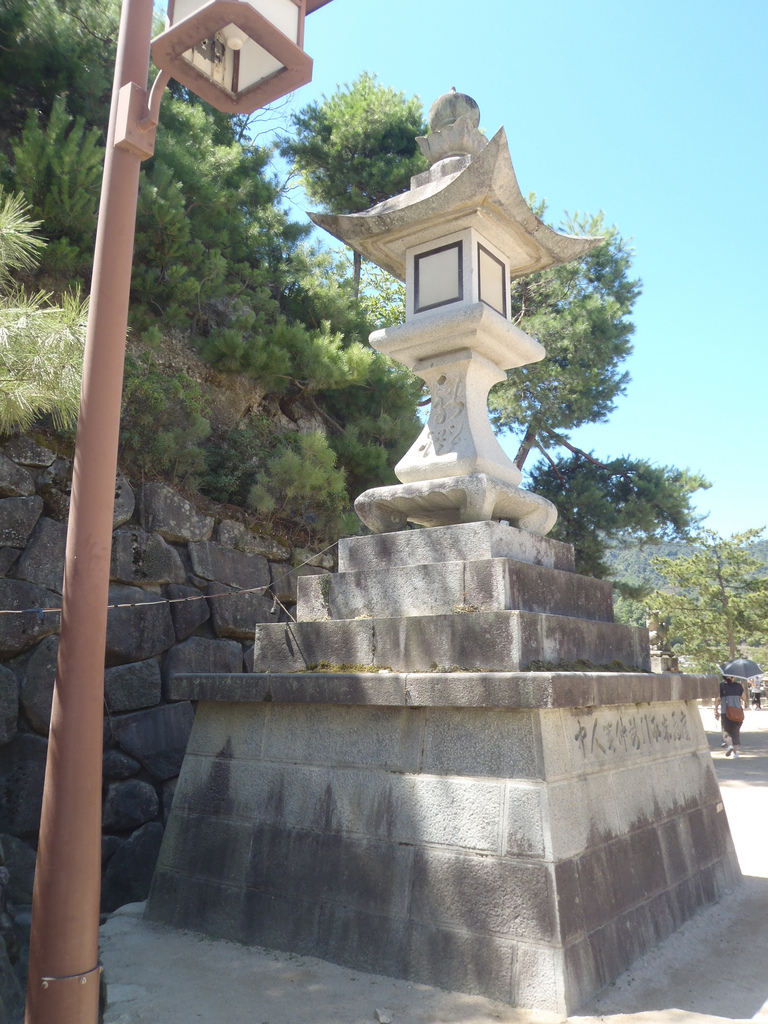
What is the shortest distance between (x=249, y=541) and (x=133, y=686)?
70.1 inches

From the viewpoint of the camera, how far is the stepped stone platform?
114 inches

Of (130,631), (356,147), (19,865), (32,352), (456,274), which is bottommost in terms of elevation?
(19,865)

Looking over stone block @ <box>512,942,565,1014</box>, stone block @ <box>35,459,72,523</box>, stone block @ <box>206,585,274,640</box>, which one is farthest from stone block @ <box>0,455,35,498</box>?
stone block @ <box>512,942,565,1014</box>

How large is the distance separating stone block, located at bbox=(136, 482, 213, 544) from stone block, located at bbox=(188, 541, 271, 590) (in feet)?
0.35

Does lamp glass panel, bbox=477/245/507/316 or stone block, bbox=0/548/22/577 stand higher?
lamp glass panel, bbox=477/245/507/316

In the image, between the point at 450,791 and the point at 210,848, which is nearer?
the point at 450,791

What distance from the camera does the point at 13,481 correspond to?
17.2 ft

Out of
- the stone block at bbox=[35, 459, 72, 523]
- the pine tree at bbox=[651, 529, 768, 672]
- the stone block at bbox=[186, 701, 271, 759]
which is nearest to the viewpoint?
the stone block at bbox=[186, 701, 271, 759]

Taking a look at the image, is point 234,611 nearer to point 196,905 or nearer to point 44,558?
point 44,558

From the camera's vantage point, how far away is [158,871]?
3900mm

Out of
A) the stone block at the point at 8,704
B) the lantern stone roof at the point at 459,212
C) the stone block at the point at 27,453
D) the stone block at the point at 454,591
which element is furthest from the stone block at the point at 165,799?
the lantern stone roof at the point at 459,212

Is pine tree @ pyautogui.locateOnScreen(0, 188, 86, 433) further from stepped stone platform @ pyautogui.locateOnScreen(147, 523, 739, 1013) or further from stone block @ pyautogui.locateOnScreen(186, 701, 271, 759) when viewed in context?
stone block @ pyautogui.locateOnScreen(186, 701, 271, 759)

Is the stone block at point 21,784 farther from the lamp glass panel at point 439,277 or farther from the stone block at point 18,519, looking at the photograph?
the lamp glass panel at point 439,277

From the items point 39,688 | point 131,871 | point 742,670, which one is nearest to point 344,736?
point 131,871
